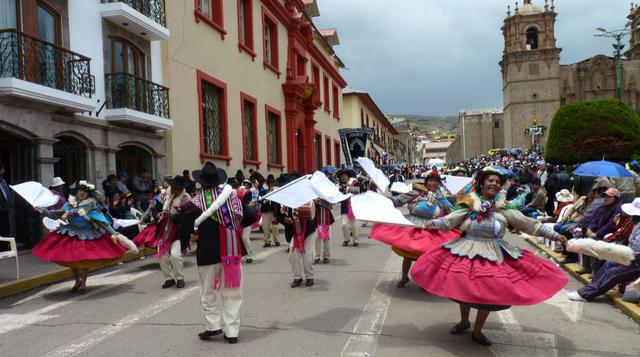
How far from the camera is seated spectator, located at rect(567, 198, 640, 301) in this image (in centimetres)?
639

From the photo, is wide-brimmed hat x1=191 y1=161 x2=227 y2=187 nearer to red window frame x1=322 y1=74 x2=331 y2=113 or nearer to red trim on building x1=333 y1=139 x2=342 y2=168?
red window frame x1=322 y1=74 x2=331 y2=113

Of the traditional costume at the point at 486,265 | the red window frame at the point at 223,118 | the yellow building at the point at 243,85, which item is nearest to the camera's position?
the traditional costume at the point at 486,265

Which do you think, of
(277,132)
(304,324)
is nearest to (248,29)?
(277,132)

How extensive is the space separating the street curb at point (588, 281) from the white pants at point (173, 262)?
20.1ft

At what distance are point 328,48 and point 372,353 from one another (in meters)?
34.5

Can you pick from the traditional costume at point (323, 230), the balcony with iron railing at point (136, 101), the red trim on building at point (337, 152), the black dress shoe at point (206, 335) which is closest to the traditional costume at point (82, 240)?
the black dress shoe at point (206, 335)

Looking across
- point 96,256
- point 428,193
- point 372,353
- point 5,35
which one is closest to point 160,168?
point 5,35

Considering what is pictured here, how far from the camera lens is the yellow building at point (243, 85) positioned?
16891 millimetres

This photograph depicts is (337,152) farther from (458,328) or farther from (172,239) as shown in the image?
(458,328)

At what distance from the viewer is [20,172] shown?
455 inches

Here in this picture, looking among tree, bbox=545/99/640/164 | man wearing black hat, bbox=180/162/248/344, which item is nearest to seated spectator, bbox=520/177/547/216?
man wearing black hat, bbox=180/162/248/344

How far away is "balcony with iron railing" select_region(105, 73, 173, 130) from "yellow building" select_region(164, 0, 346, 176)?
0.89 metres

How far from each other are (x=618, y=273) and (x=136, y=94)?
480 inches

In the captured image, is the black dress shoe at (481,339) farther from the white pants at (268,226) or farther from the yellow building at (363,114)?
the yellow building at (363,114)
